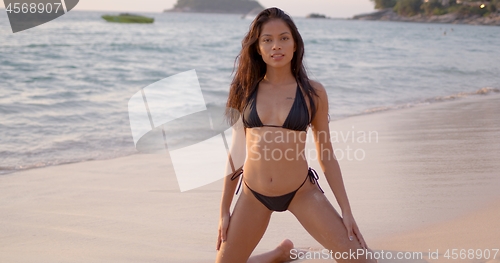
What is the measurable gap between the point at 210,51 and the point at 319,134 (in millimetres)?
24342

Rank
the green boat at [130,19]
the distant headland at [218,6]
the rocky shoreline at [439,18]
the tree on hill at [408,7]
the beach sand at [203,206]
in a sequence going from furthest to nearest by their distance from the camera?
1. the distant headland at [218,6]
2. the tree on hill at [408,7]
3. the rocky shoreline at [439,18]
4. the green boat at [130,19]
5. the beach sand at [203,206]

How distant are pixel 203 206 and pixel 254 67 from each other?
1799 millimetres

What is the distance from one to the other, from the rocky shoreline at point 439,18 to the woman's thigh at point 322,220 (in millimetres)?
79957

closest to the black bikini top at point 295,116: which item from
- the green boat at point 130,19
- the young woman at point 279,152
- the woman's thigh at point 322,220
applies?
the young woman at point 279,152

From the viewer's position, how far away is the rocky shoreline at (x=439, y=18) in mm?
75688

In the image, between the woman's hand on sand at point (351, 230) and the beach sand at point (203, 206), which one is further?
the beach sand at point (203, 206)

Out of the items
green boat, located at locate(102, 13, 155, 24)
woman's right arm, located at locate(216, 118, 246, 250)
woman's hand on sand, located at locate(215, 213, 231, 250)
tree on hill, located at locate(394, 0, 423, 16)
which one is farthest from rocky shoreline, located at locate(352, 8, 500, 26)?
woman's hand on sand, located at locate(215, 213, 231, 250)

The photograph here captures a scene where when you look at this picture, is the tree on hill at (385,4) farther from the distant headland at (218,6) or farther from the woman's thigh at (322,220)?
the woman's thigh at (322,220)

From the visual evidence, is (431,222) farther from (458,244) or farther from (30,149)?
(30,149)

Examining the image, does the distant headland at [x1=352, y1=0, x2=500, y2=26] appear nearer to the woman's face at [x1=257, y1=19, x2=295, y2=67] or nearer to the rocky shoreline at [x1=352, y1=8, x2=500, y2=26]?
the rocky shoreline at [x1=352, y1=8, x2=500, y2=26]

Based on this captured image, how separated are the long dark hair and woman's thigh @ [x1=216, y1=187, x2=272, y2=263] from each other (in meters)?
0.57

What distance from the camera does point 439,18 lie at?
9056 centimetres

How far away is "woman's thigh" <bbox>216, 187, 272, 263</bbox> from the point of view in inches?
119

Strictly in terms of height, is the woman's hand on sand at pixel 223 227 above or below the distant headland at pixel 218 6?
above
